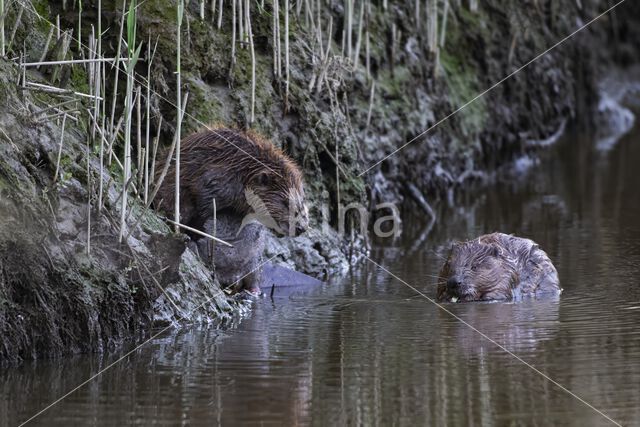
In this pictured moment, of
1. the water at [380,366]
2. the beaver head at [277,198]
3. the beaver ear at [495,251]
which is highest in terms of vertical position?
the beaver head at [277,198]

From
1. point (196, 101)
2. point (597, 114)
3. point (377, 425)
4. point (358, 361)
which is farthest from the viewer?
point (597, 114)

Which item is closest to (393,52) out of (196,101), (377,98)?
(377,98)

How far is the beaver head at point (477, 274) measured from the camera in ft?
25.4

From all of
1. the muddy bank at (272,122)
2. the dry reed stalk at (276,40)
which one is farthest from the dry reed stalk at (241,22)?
the dry reed stalk at (276,40)

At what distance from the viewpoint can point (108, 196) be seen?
6.69 m

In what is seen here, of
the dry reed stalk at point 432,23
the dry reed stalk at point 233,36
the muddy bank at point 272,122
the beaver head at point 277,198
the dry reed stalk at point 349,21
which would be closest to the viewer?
the muddy bank at point 272,122

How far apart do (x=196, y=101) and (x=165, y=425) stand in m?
4.37

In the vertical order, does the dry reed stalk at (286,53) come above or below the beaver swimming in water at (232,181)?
above

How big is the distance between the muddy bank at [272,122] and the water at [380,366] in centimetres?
33

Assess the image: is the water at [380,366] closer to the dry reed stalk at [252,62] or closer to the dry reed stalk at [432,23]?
the dry reed stalk at [252,62]

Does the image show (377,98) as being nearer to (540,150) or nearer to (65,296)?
(540,150)

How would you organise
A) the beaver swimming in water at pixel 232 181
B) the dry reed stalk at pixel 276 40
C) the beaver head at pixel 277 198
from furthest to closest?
the dry reed stalk at pixel 276 40, the beaver head at pixel 277 198, the beaver swimming in water at pixel 232 181

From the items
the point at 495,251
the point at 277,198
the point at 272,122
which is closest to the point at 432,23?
the point at 272,122

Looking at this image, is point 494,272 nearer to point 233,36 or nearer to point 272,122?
point 272,122
